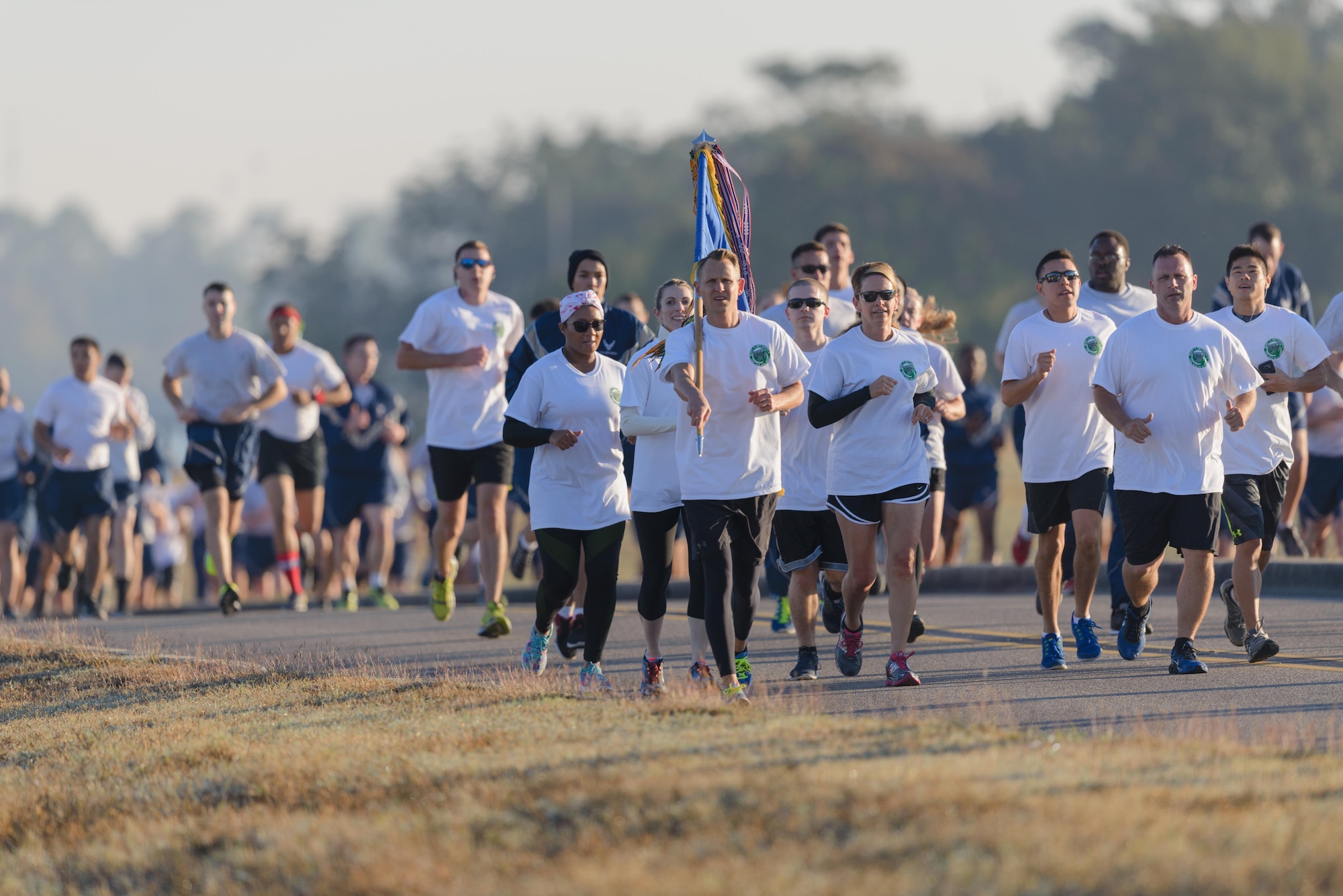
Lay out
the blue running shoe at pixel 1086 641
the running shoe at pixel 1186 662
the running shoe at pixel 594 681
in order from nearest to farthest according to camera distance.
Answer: the running shoe at pixel 594 681
the running shoe at pixel 1186 662
the blue running shoe at pixel 1086 641

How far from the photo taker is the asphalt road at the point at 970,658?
8.38m

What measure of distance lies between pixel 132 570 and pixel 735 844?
44.1ft

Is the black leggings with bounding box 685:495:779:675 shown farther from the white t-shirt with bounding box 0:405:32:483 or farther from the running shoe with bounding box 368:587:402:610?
the white t-shirt with bounding box 0:405:32:483

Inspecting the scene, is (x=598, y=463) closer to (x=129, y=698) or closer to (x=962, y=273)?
(x=129, y=698)

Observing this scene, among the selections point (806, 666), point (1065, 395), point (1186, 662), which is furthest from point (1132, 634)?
point (806, 666)

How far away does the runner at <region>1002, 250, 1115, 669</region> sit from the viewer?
33.4 feet

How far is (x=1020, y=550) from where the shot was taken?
16.2 m

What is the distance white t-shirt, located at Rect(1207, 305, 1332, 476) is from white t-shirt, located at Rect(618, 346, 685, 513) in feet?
10.1

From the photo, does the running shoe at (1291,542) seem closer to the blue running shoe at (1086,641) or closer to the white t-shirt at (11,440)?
the blue running shoe at (1086,641)

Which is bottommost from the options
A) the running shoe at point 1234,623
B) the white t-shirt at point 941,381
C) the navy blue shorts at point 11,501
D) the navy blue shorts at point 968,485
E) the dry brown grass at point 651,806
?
the dry brown grass at point 651,806

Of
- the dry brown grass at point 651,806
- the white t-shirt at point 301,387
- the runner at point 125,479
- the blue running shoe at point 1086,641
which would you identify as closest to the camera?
the dry brown grass at point 651,806

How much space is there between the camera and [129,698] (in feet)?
31.7

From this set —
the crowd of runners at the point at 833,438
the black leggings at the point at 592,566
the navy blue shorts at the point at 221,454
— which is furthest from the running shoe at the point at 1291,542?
the navy blue shorts at the point at 221,454

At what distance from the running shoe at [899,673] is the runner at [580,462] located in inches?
55.1
